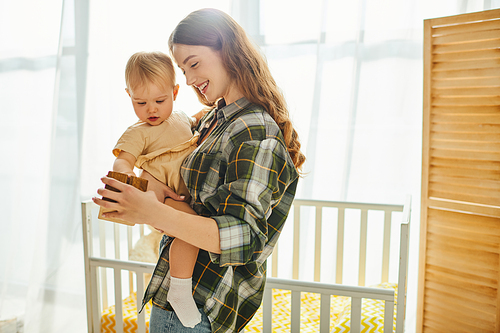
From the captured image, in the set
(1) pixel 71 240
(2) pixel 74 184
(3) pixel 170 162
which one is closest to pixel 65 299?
(1) pixel 71 240

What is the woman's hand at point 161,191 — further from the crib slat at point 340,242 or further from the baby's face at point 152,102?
the crib slat at point 340,242

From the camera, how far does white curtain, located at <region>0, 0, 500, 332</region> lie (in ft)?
6.60

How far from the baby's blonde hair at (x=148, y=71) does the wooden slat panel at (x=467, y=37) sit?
1287mm

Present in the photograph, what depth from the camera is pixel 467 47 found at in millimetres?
1680

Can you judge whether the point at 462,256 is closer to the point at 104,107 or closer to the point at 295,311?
the point at 295,311

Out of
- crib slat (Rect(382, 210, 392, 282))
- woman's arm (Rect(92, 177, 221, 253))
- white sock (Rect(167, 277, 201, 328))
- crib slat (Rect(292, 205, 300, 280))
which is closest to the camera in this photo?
woman's arm (Rect(92, 177, 221, 253))

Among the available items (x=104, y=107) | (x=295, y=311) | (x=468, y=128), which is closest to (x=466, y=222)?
(x=468, y=128)

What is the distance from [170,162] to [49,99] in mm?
1442

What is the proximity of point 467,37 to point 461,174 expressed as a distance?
1.97 feet

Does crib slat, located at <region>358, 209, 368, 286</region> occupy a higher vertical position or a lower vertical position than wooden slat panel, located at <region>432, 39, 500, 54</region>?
lower

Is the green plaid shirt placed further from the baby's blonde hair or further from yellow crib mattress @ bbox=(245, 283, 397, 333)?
yellow crib mattress @ bbox=(245, 283, 397, 333)

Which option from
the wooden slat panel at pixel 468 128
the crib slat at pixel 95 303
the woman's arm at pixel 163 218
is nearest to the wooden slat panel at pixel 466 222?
the wooden slat panel at pixel 468 128

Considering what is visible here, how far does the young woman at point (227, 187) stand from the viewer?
30.5 inches

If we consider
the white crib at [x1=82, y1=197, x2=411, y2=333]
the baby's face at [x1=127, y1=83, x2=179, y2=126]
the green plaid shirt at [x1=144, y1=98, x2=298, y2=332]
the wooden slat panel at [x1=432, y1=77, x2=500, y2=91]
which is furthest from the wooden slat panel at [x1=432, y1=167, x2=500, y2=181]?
the baby's face at [x1=127, y1=83, x2=179, y2=126]
